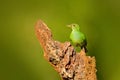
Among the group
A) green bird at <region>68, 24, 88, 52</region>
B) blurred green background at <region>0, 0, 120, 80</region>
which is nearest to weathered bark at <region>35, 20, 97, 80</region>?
green bird at <region>68, 24, 88, 52</region>

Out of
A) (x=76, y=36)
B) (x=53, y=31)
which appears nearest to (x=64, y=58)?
(x=76, y=36)

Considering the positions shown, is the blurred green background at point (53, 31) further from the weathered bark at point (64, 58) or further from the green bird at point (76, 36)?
the weathered bark at point (64, 58)

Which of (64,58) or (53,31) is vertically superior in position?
(53,31)

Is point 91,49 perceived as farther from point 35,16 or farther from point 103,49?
point 35,16

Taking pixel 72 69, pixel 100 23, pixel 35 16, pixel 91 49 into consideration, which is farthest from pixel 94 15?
pixel 72 69

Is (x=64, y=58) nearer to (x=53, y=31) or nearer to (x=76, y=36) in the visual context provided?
(x=76, y=36)

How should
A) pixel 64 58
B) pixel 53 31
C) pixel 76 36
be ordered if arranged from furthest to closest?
pixel 53 31
pixel 76 36
pixel 64 58

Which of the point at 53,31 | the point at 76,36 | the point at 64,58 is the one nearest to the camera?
the point at 64,58

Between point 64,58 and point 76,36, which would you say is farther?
point 76,36
